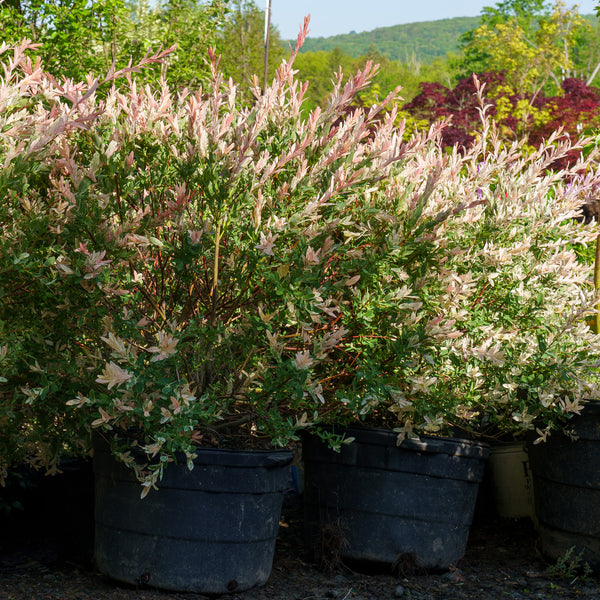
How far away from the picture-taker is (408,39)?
6545 inches

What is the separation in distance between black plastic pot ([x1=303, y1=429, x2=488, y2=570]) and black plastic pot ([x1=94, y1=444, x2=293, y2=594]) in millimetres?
447

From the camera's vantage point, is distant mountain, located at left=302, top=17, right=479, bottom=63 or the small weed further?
distant mountain, located at left=302, top=17, right=479, bottom=63

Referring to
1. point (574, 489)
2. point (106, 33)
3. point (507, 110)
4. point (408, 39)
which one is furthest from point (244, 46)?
point (408, 39)

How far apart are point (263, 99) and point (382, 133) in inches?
23.7

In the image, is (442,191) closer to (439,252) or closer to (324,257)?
(439,252)

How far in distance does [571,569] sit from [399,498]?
0.82 meters

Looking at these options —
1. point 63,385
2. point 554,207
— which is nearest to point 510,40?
point 554,207

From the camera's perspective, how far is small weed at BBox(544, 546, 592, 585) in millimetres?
3109

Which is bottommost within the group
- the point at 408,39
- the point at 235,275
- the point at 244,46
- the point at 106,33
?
the point at 235,275

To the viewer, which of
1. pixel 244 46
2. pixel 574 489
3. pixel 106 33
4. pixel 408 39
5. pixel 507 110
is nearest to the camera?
pixel 574 489

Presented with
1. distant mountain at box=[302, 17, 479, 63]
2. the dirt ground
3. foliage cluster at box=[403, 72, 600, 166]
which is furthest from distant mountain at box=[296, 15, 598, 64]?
the dirt ground

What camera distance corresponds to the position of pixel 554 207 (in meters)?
3.20

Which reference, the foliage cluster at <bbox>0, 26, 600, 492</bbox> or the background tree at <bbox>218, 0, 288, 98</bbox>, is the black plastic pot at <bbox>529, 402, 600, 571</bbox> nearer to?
the foliage cluster at <bbox>0, 26, 600, 492</bbox>

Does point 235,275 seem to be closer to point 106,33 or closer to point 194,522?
point 194,522
